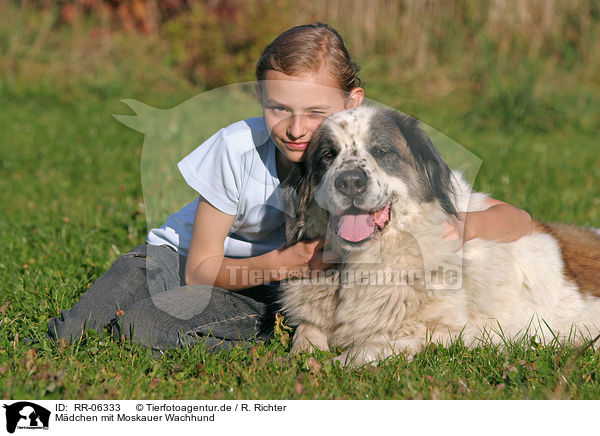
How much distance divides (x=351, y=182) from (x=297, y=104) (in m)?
0.45

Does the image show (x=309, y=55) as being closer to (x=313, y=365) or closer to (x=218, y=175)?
(x=218, y=175)

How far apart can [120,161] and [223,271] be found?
359cm

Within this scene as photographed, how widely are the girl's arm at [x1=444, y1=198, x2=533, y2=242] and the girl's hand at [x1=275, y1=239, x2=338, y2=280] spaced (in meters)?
0.52

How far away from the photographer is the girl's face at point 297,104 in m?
2.61

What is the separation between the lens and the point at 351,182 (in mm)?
2400

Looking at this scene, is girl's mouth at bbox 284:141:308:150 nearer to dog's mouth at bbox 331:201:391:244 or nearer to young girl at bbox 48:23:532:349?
young girl at bbox 48:23:532:349

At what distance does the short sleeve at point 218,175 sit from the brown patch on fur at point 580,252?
1408mm

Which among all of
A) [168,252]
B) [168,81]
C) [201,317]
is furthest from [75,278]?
[168,81]

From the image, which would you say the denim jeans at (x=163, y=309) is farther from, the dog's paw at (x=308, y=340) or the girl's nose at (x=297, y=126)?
the girl's nose at (x=297, y=126)

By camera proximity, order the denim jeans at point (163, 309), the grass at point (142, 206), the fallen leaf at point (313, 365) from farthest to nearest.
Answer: the denim jeans at point (163, 309), the fallen leaf at point (313, 365), the grass at point (142, 206)
